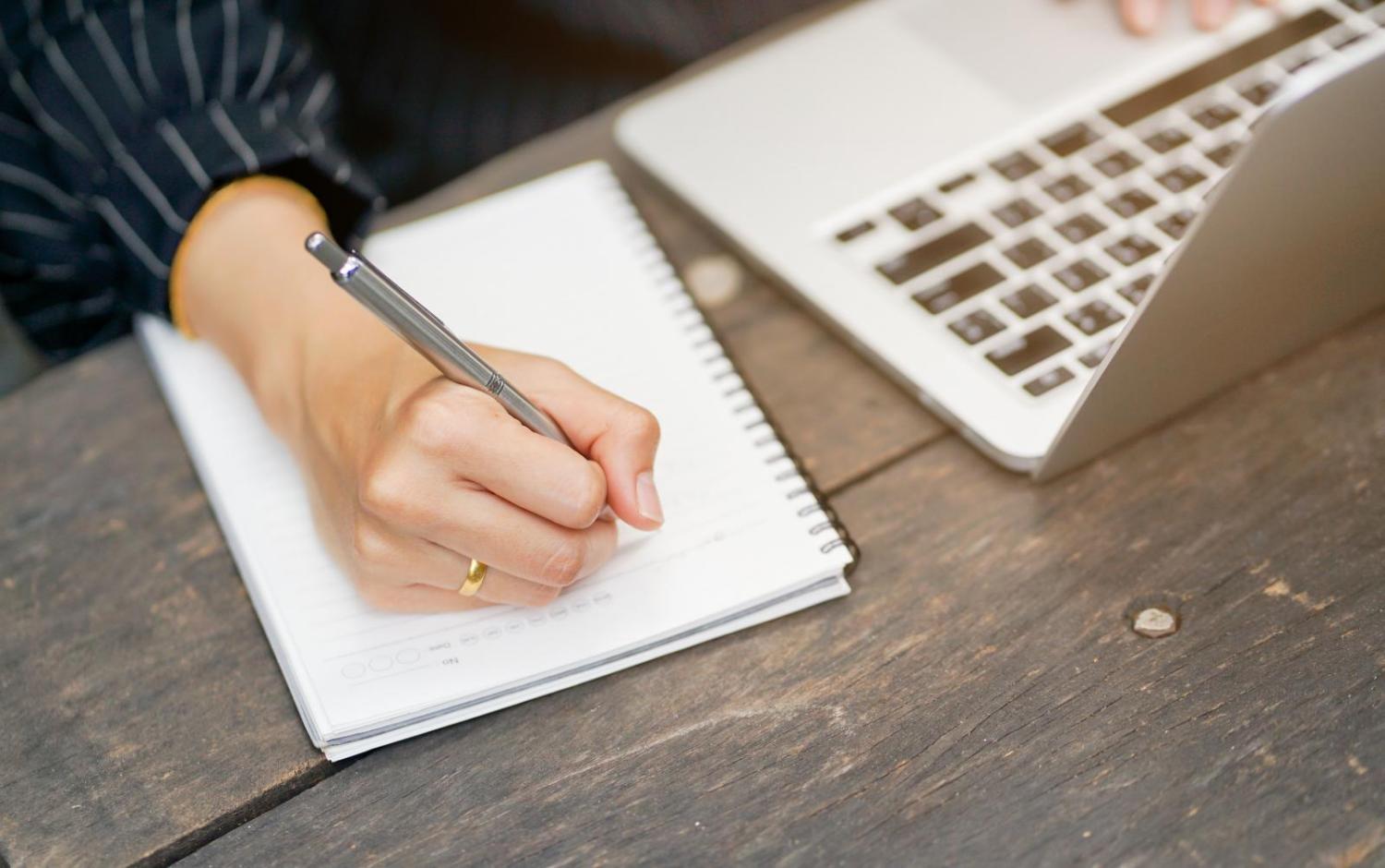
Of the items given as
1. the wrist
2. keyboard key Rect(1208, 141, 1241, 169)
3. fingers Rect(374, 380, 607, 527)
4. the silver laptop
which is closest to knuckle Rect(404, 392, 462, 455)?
fingers Rect(374, 380, 607, 527)

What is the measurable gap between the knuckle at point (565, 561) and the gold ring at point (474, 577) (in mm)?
29

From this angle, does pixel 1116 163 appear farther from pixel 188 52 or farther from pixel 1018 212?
pixel 188 52

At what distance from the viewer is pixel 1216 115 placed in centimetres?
68

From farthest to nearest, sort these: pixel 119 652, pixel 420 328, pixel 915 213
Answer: pixel 915 213 → pixel 119 652 → pixel 420 328

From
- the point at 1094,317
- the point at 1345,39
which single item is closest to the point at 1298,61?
the point at 1345,39

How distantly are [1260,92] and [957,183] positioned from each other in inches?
7.5

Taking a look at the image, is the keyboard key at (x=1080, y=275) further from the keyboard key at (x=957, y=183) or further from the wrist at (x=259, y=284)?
the wrist at (x=259, y=284)

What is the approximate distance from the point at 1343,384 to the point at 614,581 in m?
0.39

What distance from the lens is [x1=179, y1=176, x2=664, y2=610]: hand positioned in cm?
50

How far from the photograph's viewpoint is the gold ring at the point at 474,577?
52cm

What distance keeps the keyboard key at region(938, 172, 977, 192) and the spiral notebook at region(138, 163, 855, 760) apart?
0.16 metres

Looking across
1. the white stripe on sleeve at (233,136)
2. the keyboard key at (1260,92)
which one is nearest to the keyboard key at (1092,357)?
the keyboard key at (1260,92)

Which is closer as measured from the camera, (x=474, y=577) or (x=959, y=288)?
(x=474, y=577)

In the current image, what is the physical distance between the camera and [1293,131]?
0.41m
